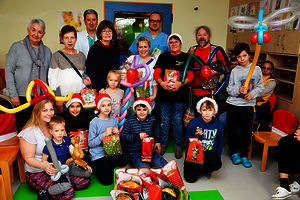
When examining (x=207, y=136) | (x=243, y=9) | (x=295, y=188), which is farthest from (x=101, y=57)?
(x=243, y=9)

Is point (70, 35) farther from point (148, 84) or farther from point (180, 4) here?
point (180, 4)

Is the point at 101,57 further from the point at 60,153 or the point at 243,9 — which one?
the point at 243,9

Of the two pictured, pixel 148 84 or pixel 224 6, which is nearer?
pixel 148 84

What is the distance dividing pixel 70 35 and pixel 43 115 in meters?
0.94

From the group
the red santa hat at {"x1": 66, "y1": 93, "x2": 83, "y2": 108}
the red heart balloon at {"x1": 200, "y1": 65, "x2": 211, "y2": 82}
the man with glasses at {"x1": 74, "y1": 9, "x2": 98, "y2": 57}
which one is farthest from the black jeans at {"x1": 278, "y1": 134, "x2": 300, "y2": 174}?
the man with glasses at {"x1": 74, "y1": 9, "x2": 98, "y2": 57}

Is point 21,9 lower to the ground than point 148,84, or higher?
higher

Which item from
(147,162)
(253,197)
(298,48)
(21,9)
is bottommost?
(253,197)

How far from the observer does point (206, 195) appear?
8.20ft

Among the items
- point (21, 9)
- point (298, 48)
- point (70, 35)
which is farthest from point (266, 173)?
point (21, 9)

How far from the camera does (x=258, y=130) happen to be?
3361 millimetres

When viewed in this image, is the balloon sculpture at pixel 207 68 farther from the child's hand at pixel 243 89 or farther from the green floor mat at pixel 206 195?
the green floor mat at pixel 206 195

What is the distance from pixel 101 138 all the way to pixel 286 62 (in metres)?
2.99

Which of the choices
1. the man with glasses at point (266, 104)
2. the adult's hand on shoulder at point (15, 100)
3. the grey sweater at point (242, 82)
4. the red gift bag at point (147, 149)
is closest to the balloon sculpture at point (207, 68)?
the grey sweater at point (242, 82)

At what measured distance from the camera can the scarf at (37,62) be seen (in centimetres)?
278
